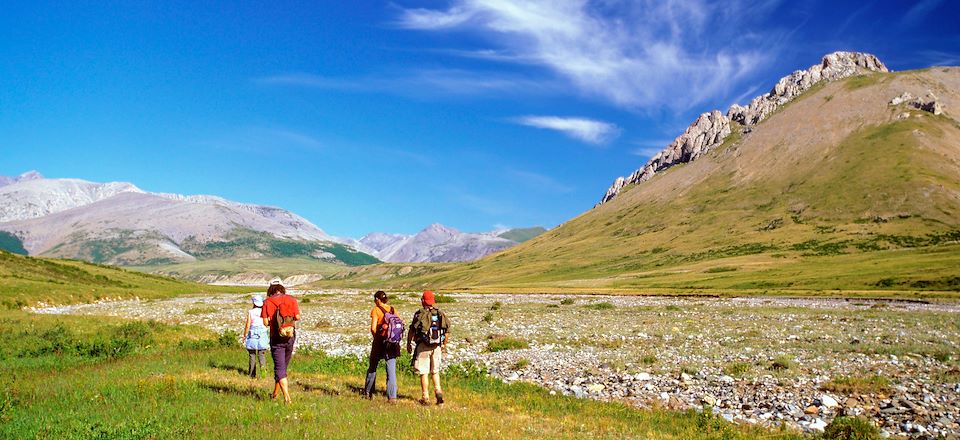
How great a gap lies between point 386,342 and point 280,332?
A: 10.1 feet

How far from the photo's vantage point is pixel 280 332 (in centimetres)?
1562

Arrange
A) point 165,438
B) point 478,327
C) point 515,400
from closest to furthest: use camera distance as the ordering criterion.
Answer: point 165,438 → point 515,400 → point 478,327

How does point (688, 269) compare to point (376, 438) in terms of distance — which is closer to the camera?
point (376, 438)

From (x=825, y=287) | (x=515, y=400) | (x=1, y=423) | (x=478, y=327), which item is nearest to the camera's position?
(x=1, y=423)

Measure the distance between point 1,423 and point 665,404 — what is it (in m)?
17.5

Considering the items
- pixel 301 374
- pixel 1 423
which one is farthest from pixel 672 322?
pixel 1 423

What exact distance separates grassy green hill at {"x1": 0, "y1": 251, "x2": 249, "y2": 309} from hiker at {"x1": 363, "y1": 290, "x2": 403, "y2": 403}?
204 feet

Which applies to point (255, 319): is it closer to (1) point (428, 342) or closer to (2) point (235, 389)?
(2) point (235, 389)

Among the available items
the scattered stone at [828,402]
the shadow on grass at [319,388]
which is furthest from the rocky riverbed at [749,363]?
the shadow on grass at [319,388]

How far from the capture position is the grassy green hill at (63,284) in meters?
67.3

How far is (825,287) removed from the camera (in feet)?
358

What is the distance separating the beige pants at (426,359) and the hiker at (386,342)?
64 cm

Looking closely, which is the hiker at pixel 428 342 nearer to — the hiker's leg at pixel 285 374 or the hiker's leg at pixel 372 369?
the hiker's leg at pixel 372 369

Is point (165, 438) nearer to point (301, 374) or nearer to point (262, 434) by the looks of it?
point (262, 434)
